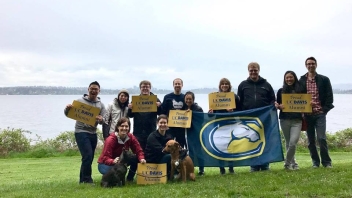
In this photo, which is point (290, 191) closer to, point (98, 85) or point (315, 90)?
point (315, 90)

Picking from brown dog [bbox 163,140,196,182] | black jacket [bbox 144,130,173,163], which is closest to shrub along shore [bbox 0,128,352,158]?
black jacket [bbox 144,130,173,163]

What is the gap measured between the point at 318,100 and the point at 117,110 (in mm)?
4464

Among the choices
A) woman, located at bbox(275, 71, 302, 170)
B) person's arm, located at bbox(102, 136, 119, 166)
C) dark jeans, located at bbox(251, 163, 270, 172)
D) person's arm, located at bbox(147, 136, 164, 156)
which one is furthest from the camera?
dark jeans, located at bbox(251, 163, 270, 172)

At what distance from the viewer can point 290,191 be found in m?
6.16

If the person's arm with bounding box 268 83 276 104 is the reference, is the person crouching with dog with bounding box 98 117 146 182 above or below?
below

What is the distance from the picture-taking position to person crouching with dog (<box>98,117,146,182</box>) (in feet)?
24.3

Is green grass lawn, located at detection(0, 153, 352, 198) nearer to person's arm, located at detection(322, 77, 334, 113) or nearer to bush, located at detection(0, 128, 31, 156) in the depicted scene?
Answer: person's arm, located at detection(322, 77, 334, 113)

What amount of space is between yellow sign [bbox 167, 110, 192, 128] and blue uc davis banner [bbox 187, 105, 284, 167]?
300 millimetres

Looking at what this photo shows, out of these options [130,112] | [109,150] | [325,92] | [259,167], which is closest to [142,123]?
[130,112]

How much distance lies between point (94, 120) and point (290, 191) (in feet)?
14.0

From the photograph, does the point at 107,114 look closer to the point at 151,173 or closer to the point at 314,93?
the point at 151,173

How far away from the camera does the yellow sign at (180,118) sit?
26.9 feet

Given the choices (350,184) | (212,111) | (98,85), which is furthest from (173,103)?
(350,184)

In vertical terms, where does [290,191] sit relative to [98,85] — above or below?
below
